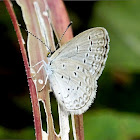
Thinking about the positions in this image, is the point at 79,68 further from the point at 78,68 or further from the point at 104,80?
the point at 104,80

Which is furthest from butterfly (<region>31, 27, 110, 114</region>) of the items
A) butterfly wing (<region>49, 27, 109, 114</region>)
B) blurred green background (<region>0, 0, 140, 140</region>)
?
blurred green background (<region>0, 0, 140, 140</region>)

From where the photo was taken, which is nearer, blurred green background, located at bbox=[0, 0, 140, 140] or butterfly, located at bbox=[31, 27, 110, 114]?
butterfly, located at bbox=[31, 27, 110, 114]

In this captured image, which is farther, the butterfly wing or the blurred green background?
the blurred green background

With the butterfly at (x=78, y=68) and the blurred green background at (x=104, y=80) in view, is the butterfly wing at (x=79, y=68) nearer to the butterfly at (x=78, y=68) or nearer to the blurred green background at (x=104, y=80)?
the butterfly at (x=78, y=68)

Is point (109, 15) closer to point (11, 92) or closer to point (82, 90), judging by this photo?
point (11, 92)

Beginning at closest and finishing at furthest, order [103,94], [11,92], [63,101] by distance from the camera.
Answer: [63,101] < [11,92] < [103,94]

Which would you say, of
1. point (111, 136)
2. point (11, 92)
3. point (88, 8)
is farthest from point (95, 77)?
point (88, 8)

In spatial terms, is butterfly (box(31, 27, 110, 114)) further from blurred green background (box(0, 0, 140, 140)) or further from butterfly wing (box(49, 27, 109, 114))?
blurred green background (box(0, 0, 140, 140))
